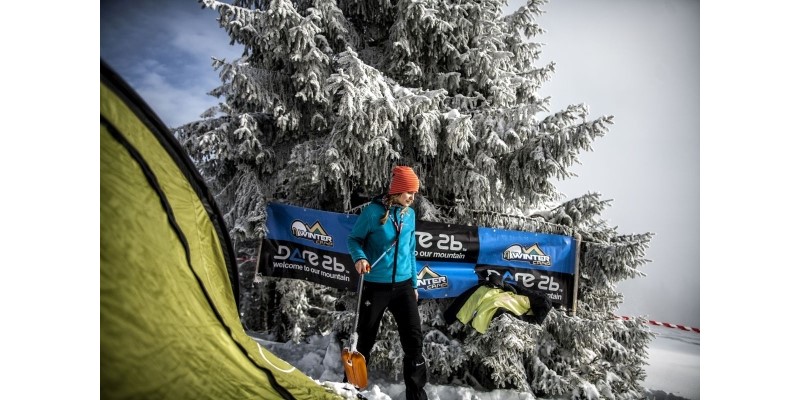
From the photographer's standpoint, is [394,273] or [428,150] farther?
[428,150]

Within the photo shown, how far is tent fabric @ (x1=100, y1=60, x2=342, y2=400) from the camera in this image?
1.42m

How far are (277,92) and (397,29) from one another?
38.9 inches

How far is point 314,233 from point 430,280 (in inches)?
33.8

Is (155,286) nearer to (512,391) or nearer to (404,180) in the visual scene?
(404,180)

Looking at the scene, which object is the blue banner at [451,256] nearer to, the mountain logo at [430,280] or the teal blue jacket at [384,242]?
the mountain logo at [430,280]

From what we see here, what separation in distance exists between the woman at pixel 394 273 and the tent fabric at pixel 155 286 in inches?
27.1

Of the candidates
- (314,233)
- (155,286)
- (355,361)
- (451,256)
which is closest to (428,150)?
(451,256)

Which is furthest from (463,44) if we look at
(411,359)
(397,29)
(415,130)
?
(411,359)

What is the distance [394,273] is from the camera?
2.33 meters

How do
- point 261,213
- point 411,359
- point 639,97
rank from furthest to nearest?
point 261,213 → point 639,97 → point 411,359

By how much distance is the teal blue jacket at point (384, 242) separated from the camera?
2340 millimetres

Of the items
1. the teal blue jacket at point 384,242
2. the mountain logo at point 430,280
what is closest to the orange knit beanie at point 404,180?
the teal blue jacket at point 384,242
